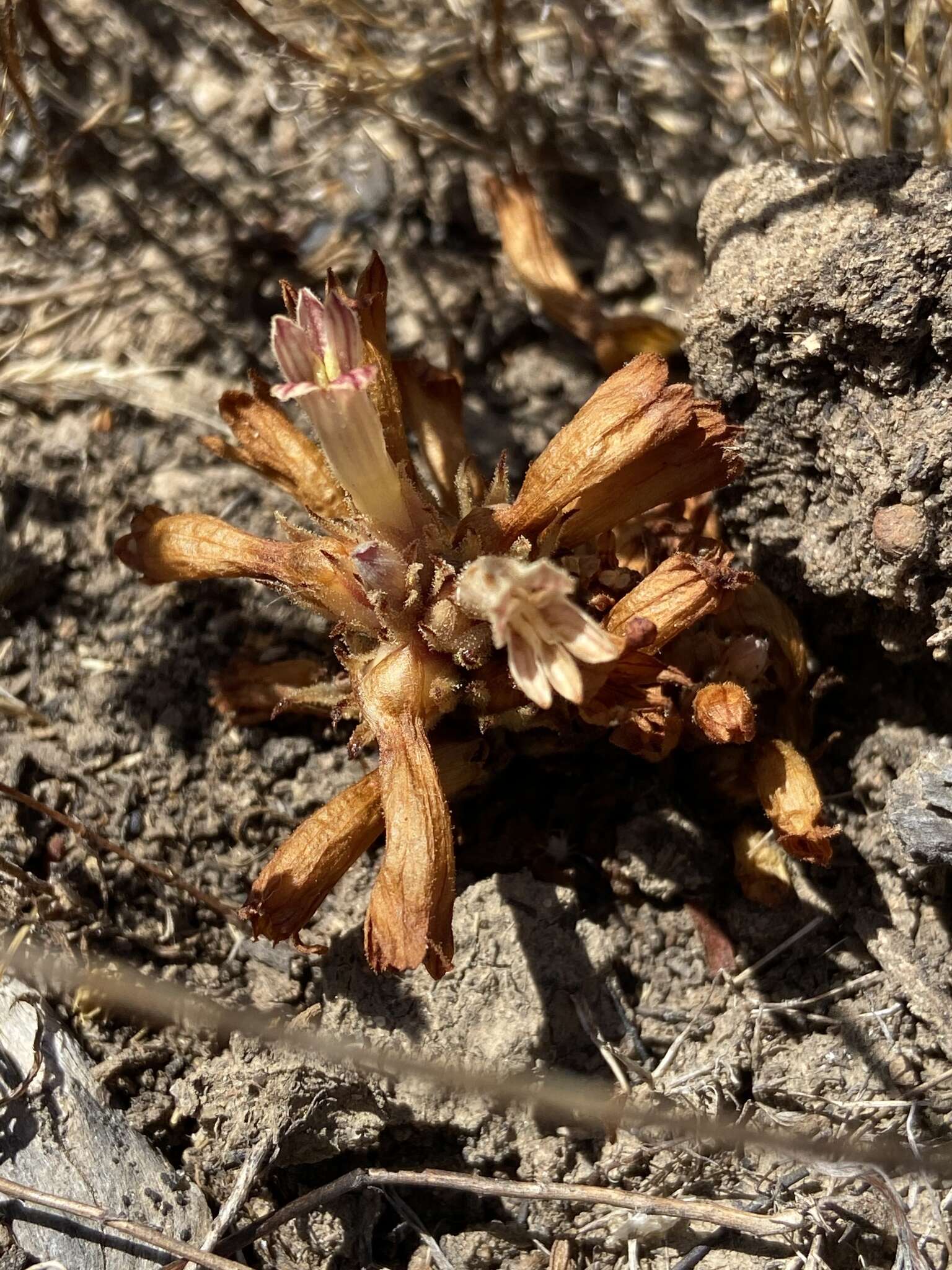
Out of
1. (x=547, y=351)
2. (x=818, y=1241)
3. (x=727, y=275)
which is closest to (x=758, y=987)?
(x=818, y=1241)

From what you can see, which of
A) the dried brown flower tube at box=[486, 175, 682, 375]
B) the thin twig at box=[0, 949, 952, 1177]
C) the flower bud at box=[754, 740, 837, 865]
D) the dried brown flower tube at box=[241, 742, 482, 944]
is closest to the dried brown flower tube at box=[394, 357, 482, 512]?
the dried brown flower tube at box=[486, 175, 682, 375]

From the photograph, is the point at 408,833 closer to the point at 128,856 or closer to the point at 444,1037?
the point at 444,1037

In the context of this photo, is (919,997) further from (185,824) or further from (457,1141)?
(185,824)

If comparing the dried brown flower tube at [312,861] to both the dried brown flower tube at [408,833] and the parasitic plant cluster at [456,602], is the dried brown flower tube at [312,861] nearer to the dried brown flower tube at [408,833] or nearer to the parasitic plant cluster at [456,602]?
the parasitic plant cluster at [456,602]

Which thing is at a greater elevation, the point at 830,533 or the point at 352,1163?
the point at 830,533

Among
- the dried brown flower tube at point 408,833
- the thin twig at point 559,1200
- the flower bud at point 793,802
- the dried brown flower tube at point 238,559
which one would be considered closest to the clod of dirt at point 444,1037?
the thin twig at point 559,1200

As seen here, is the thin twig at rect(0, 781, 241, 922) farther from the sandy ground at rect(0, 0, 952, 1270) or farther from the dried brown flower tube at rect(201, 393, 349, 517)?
the dried brown flower tube at rect(201, 393, 349, 517)
